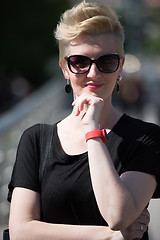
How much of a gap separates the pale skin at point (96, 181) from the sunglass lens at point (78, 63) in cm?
3

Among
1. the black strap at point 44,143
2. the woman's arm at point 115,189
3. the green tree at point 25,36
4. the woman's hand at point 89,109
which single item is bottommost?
the woman's arm at point 115,189

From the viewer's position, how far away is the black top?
2564 millimetres

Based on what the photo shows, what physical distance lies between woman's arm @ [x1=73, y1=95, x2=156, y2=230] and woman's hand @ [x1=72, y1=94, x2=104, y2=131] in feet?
0.16

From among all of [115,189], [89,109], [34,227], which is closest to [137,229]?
[115,189]

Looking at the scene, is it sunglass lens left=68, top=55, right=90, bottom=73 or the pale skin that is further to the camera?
sunglass lens left=68, top=55, right=90, bottom=73

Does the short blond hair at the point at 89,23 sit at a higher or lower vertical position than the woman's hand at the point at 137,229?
higher

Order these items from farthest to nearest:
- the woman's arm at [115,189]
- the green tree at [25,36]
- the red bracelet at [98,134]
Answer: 1. the green tree at [25,36]
2. the red bracelet at [98,134]
3. the woman's arm at [115,189]

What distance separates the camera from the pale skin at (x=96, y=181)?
240cm

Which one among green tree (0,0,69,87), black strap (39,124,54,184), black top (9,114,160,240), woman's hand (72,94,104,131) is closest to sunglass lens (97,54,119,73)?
woman's hand (72,94,104,131)

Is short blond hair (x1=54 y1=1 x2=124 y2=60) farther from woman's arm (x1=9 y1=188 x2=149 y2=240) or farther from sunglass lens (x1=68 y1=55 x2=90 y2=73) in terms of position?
woman's arm (x1=9 y1=188 x2=149 y2=240)

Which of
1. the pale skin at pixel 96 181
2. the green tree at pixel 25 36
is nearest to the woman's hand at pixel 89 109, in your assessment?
the pale skin at pixel 96 181

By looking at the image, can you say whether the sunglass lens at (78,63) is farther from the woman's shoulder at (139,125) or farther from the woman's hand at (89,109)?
the woman's shoulder at (139,125)

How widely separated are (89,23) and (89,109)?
0.46 metres

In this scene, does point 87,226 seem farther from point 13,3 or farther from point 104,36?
point 13,3
